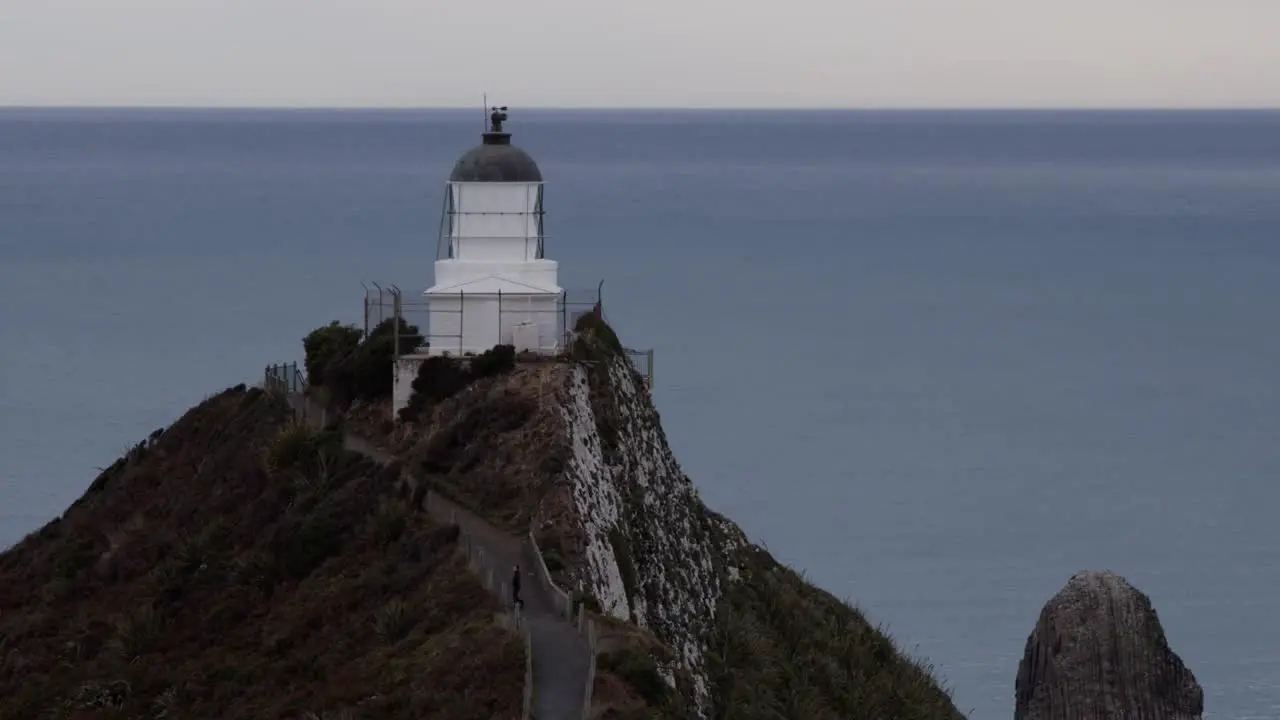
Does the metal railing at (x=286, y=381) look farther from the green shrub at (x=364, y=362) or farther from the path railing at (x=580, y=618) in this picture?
the path railing at (x=580, y=618)

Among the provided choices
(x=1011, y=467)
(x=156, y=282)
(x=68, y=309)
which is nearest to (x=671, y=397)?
(x=1011, y=467)

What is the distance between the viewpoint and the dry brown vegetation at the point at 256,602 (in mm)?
28469

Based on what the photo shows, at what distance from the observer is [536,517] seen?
33.2 metres

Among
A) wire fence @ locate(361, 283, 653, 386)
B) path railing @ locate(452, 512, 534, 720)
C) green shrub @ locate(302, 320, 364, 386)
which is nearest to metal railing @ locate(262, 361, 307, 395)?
green shrub @ locate(302, 320, 364, 386)

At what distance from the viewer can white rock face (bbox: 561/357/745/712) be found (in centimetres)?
3319

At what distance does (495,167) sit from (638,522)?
7103 mm

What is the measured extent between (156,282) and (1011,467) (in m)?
101

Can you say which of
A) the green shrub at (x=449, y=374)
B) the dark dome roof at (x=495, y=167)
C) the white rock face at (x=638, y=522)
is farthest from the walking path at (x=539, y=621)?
the dark dome roof at (x=495, y=167)

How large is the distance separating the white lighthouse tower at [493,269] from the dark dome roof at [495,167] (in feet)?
0.06

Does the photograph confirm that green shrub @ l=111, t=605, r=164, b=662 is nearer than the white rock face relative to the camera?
No

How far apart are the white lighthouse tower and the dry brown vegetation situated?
3.21 meters

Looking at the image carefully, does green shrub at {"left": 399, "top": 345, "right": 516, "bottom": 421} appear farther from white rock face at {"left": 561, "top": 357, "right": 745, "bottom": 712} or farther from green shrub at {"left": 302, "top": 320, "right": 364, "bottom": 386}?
green shrub at {"left": 302, "top": 320, "right": 364, "bottom": 386}

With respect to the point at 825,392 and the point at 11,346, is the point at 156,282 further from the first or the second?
the point at 825,392

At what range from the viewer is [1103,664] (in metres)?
17.5
